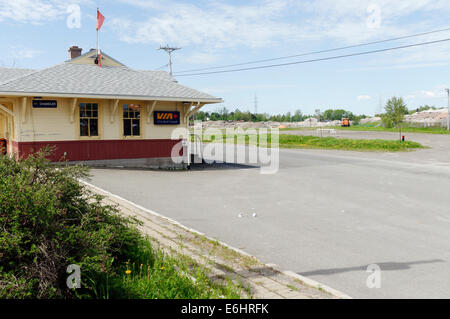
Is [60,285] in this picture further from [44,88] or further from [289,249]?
[44,88]

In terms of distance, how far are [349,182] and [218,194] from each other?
17.8ft

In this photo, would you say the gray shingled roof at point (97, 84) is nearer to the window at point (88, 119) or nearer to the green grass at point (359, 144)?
the window at point (88, 119)

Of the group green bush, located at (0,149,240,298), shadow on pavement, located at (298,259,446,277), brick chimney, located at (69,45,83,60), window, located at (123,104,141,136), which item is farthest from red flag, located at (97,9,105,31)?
shadow on pavement, located at (298,259,446,277)

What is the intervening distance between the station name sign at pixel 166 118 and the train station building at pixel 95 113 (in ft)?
0.16

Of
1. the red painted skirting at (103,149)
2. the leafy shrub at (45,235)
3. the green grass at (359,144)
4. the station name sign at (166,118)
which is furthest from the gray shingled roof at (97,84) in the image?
the green grass at (359,144)

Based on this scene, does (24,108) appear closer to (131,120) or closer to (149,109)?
(131,120)

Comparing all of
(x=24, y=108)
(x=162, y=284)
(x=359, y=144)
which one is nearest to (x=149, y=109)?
(x=24, y=108)

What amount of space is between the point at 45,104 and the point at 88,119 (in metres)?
1.91

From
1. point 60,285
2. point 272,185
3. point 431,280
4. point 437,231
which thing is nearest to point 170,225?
point 60,285

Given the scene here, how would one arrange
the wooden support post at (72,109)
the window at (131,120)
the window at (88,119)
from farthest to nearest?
1. the window at (131,120)
2. the window at (88,119)
3. the wooden support post at (72,109)

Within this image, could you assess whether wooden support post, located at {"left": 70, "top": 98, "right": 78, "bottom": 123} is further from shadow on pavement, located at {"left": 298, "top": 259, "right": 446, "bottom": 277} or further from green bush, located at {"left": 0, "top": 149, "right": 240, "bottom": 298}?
shadow on pavement, located at {"left": 298, "top": 259, "right": 446, "bottom": 277}

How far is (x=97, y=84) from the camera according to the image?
60.2 ft

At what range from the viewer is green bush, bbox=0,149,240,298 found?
A: 3.91 meters

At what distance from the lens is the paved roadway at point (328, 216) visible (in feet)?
18.9
